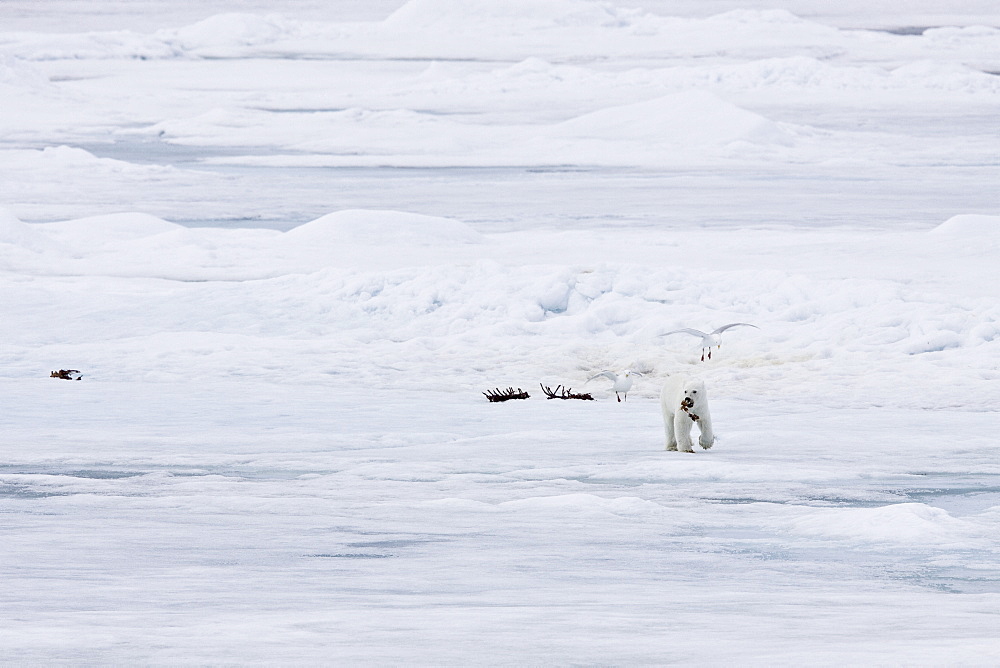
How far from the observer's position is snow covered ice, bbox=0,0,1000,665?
12.9 feet

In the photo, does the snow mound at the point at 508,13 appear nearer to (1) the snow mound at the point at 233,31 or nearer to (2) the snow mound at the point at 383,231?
(1) the snow mound at the point at 233,31

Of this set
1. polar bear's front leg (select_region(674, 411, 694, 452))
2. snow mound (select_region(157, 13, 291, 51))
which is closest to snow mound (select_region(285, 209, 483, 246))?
polar bear's front leg (select_region(674, 411, 694, 452))

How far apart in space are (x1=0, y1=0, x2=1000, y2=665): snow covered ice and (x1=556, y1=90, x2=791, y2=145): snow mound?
467cm

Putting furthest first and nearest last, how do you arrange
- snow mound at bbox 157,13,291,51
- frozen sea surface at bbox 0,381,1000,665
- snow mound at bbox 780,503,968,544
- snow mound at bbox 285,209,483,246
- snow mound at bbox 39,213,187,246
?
snow mound at bbox 157,13,291,51 → snow mound at bbox 39,213,187,246 → snow mound at bbox 285,209,483,246 → snow mound at bbox 780,503,968,544 → frozen sea surface at bbox 0,381,1000,665

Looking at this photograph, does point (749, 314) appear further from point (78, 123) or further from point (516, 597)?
point (78, 123)

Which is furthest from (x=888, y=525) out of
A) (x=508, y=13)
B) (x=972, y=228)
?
(x=508, y=13)

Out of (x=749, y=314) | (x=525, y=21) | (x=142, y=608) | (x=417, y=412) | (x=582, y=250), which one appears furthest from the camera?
(x=525, y=21)

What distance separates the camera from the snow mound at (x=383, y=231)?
64.2 ft

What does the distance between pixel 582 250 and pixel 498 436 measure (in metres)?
10.8

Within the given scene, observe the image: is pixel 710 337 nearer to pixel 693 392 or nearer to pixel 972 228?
pixel 693 392

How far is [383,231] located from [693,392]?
1321 centimetres

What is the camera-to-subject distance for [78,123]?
4472 cm

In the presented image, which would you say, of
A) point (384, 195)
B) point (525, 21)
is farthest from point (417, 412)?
point (525, 21)

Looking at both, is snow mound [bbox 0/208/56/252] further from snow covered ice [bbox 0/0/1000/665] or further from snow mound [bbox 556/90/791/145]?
snow mound [bbox 556/90/791/145]
